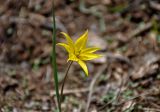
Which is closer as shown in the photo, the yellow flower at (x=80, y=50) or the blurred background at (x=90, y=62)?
the yellow flower at (x=80, y=50)

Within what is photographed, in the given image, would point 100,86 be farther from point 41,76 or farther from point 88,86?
point 41,76

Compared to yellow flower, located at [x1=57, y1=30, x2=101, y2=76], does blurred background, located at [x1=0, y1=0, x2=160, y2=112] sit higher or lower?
lower

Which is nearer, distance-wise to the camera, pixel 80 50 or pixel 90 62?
pixel 80 50

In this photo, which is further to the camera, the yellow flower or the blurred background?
the blurred background

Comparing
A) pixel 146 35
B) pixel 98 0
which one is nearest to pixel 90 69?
pixel 146 35

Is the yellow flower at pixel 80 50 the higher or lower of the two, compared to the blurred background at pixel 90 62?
higher

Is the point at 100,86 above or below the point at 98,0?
below

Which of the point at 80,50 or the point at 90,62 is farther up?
the point at 80,50

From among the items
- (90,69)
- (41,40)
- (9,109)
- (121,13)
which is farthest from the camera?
(121,13)
